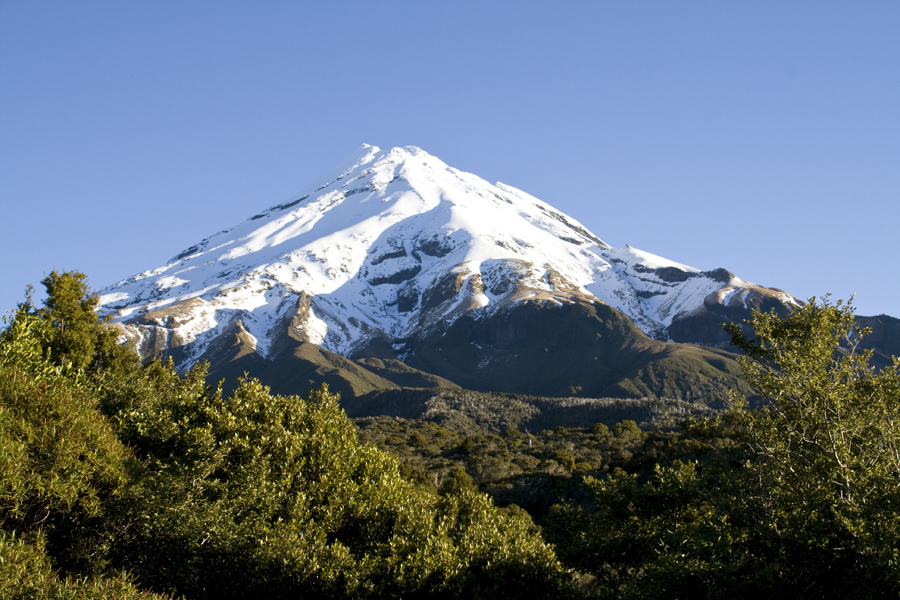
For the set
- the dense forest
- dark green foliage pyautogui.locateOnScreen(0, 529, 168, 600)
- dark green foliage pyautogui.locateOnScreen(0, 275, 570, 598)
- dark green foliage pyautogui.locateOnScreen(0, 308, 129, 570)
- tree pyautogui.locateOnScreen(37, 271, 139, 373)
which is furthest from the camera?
tree pyautogui.locateOnScreen(37, 271, 139, 373)

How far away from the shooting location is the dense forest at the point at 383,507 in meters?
13.4

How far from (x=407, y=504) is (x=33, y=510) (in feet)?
31.8

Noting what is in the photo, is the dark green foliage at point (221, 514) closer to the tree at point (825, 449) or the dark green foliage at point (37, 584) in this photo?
the dark green foliage at point (37, 584)

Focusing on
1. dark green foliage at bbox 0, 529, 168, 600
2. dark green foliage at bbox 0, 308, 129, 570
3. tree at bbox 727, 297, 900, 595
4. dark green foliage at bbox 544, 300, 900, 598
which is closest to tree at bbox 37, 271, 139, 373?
dark green foliage at bbox 0, 308, 129, 570

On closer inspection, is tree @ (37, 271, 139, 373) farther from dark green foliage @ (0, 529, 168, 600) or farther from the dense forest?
dark green foliage @ (0, 529, 168, 600)

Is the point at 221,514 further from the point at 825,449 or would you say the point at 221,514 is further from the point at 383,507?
the point at 825,449

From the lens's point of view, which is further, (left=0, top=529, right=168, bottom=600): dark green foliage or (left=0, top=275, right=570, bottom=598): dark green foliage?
(left=0, top=275, right=570, bottom=598): dark green foliage

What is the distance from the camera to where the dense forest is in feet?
43.9

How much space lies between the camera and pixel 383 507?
59.0 feet

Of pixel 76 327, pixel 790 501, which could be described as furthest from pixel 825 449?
pixel 76 327

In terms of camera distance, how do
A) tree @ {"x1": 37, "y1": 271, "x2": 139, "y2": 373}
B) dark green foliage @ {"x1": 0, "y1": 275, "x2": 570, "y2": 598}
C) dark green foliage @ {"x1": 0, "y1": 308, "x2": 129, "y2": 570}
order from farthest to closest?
tree @ {"x1": 37, "y1": 271, "x2": 139, "y2": 373} → dark green foliage @ {"x1": 0, "y1": 275, "x2": 570, "y2": 598} → dark green foliage @ {"x1": 0, "y1": 308, "x2": 129, "y2": 570}

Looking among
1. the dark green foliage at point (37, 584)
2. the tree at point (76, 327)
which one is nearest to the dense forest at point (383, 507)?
the dark green foliage at point (37, 584)

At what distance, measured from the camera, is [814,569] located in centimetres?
1336

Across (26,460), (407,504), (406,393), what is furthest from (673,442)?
(406,393)
